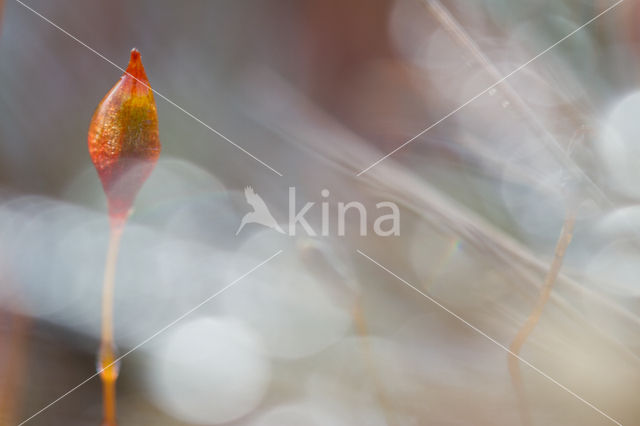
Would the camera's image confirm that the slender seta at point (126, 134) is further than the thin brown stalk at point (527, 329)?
No

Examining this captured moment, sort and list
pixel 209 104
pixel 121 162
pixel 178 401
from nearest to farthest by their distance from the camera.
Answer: pixel 121 162
pixel 178 401
pixel 209 104

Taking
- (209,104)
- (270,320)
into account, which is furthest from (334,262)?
(209,104)

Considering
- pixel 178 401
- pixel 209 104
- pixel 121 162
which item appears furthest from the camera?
pixel 209 104

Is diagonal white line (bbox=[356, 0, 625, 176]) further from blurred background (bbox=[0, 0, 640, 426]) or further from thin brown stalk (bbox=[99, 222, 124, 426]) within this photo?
thin brown stalk (bbox=[99, 222, 124, 426])

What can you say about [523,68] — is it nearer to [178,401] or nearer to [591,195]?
[591,195]

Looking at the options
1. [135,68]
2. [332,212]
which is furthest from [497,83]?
[135,68]

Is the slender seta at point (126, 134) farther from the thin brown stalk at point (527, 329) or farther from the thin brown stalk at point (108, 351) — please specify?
the thin brown stalk at point (527, 329)

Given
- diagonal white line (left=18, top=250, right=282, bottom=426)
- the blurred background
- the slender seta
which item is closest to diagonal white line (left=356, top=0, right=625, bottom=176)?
the blurred background

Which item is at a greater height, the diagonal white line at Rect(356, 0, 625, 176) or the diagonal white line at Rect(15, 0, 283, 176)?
the diagonal white line at Rect(356, 0, 625, 176)

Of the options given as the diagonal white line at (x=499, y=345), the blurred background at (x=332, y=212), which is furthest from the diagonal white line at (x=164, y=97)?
the diagonal white line at (x=499, y=345)
